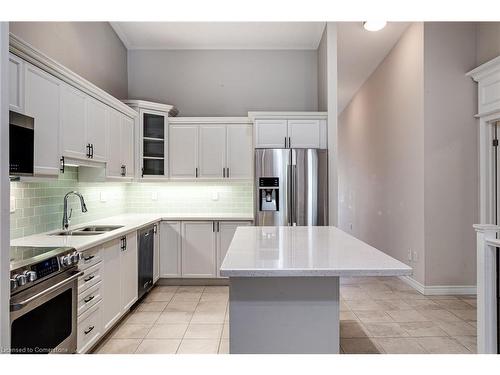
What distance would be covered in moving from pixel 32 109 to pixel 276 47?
3.43 metres

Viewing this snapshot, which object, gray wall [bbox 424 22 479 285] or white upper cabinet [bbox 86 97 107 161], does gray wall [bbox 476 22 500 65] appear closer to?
gray wall [bbox 424 22 479 285]

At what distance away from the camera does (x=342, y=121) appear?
8.45m

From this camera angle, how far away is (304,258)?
1.57m

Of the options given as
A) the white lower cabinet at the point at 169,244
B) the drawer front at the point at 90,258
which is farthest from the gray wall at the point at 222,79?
the drawer front at the point at 90,258

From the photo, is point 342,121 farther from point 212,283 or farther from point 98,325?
point 98,325

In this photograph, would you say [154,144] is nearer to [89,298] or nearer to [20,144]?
[89,298]

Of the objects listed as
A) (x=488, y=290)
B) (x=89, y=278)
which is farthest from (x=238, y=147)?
(x=488, y=290)

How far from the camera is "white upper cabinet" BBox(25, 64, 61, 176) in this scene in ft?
6.62

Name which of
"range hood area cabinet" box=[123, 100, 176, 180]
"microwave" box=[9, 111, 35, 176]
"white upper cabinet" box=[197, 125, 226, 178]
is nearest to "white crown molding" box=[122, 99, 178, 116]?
"range hood area cabinet" box=[123, 100, 176, 180]

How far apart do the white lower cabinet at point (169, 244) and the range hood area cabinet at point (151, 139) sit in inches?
25.9
